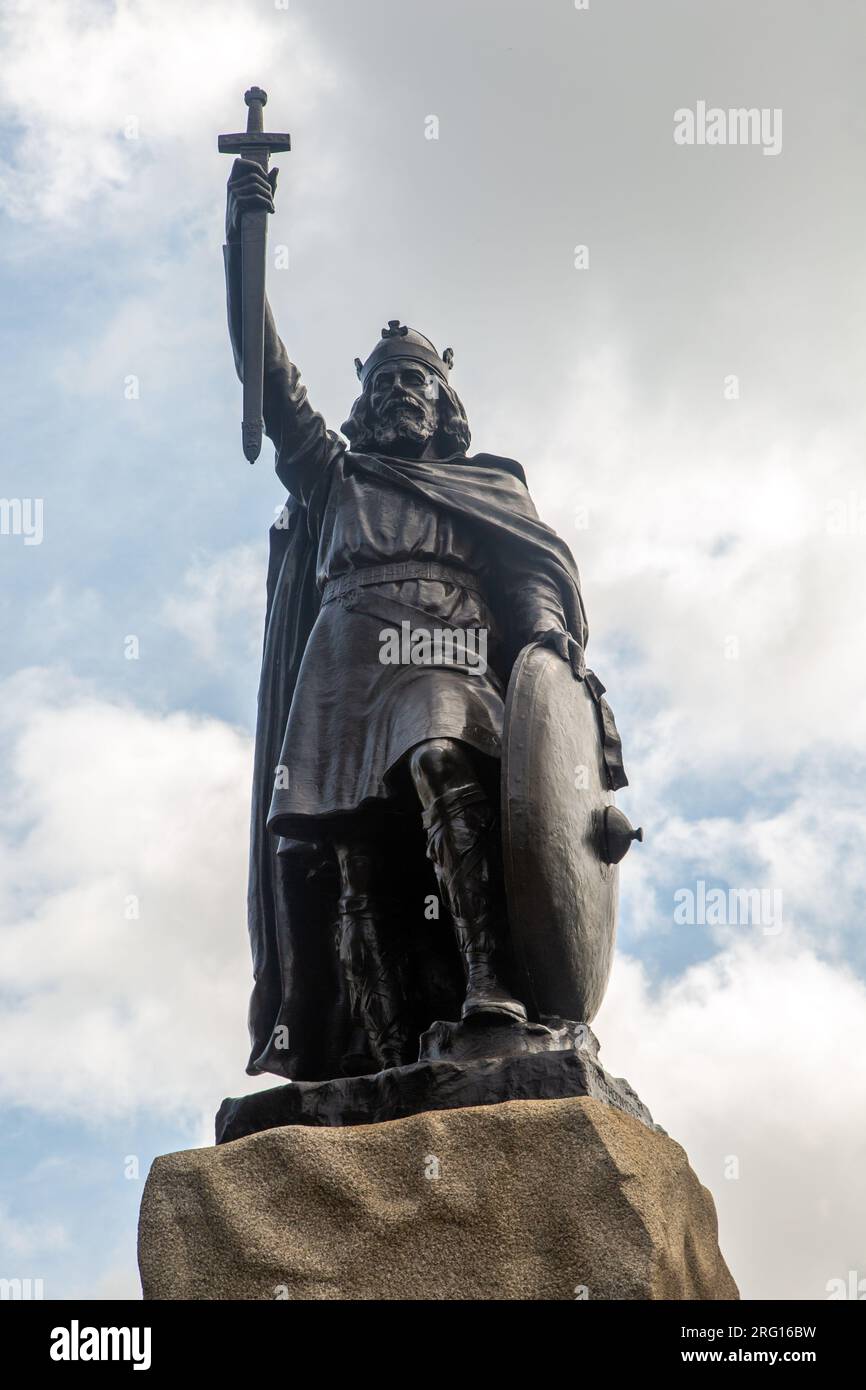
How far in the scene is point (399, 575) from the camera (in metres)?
7.76

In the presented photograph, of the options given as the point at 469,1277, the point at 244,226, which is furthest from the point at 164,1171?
the point at 244,226

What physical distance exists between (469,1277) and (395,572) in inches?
136

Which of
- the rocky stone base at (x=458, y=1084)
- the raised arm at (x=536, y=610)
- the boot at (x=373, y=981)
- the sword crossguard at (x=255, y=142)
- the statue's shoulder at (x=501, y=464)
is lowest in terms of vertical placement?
the rocky stone base at (x=458, y=1084)

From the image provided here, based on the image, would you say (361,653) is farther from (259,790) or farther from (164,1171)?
(164,1171)

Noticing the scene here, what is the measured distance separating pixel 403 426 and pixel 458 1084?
3680 mm

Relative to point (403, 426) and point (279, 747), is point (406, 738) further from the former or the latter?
point (403, 426)

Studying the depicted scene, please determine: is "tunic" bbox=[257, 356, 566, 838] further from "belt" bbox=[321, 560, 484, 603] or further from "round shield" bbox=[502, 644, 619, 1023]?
"round shield" bbox=[502, 644, 619, 1023]

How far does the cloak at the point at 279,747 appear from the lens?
7.28 m

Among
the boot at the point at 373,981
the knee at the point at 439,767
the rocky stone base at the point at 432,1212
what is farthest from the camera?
the boot at the point at 373,981

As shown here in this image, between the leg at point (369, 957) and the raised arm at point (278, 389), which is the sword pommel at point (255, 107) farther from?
the leg at point (369, 957)

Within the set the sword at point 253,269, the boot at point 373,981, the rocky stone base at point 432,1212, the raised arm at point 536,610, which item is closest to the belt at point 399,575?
the raised arm at point 536,610

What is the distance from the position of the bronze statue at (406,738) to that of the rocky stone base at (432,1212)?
64 cm

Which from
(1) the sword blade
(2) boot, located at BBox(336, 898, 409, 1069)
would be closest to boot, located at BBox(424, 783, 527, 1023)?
(2) boot, located at BBox(336, 898, 409, 1069)
